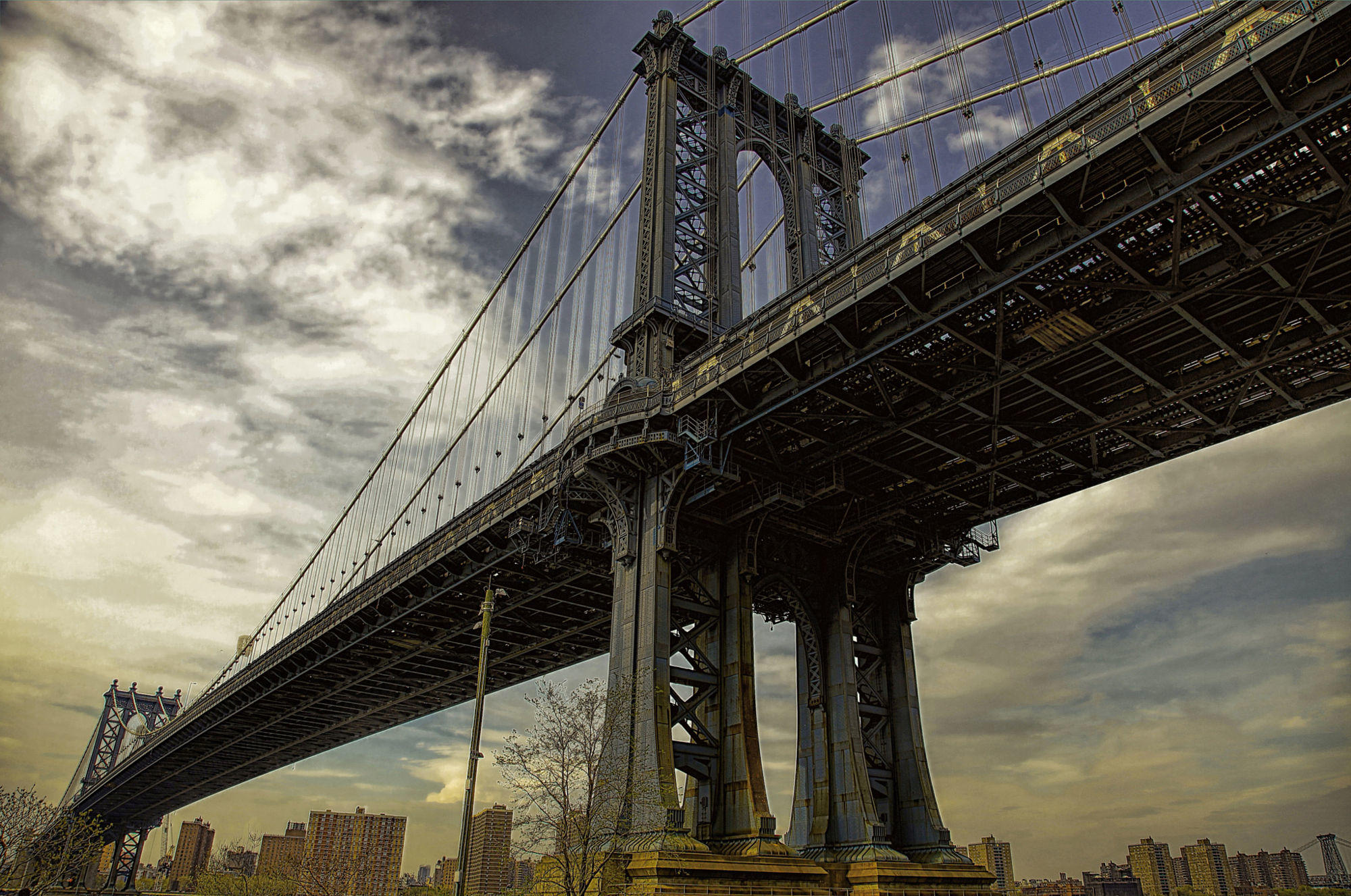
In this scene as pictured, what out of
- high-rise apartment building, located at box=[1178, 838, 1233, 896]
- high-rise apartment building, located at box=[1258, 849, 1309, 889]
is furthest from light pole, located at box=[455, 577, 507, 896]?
high-rise apartment building, located at box=[1258, 849, 1309, 889]

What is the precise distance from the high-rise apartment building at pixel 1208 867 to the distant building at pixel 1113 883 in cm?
973

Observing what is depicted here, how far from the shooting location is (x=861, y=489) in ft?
127

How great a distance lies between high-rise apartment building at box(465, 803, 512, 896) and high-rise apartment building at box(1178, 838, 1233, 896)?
358 feet

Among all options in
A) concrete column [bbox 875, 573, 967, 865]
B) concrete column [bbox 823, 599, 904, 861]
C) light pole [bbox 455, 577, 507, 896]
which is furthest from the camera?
concrete column [bbox 875, 573, 967, 865]

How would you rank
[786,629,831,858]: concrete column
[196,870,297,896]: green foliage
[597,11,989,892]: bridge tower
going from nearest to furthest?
[597,11,989,892]: bridge tower → [786,629,831,858]: concrete column → [196,870,297,896]: green foliage

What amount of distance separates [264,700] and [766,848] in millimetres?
73479

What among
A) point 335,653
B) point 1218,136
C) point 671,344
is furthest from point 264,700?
point 1218,136

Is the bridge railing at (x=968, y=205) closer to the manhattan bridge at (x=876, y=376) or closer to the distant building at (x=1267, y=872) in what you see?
the manhattan bridge at (x=876, y=376)

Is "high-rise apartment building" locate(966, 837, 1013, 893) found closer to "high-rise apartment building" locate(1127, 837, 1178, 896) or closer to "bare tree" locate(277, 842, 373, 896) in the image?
"high-rise apartment building" locate(1127, 837, 1178, 896)

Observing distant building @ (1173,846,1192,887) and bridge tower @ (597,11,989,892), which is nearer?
bridge tower @ (597,11,989,892)

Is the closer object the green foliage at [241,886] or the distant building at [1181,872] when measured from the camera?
the green foliage at [241,886]

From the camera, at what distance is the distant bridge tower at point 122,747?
151m

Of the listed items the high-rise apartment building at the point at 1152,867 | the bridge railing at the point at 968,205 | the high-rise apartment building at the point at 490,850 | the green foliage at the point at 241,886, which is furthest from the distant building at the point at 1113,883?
the bridge railing at the point at 968,205

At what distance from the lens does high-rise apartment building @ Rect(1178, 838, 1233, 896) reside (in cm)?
13712
